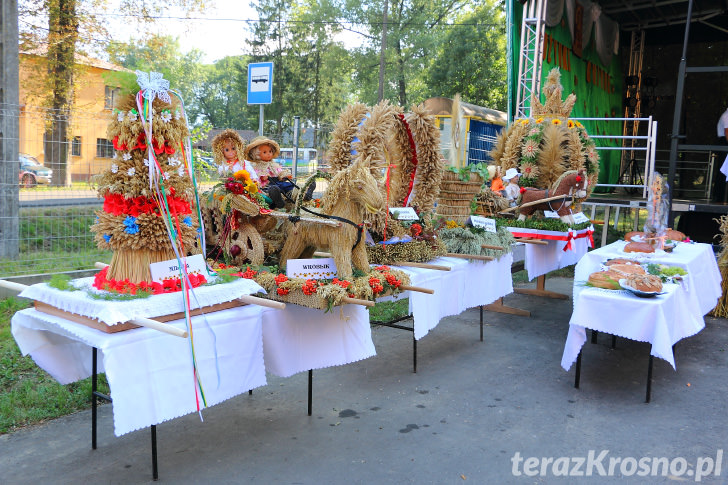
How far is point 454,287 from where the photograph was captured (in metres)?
4.43

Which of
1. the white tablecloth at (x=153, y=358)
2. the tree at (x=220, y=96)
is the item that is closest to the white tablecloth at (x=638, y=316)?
the white tablecloth at (x=153, y=358)

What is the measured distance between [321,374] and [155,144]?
2275 mm

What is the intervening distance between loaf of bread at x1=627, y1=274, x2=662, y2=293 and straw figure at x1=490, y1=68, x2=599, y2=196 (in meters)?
2.57

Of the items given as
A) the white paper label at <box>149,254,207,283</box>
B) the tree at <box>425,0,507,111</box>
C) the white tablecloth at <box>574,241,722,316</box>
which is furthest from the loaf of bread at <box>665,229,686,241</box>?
the tree at <box>425,0,507,111</box>

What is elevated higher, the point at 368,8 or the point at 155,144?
the point at 368,8

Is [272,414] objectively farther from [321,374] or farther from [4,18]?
[4,18]

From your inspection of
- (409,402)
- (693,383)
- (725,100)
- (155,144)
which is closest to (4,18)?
(155,144)

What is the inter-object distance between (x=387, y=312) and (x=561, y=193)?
224cm

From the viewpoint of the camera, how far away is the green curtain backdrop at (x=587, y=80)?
8.90 metres

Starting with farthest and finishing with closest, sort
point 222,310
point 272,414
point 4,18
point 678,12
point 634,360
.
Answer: point 678,12
point 4,18
point 634,360
point 272,414
point 222,310

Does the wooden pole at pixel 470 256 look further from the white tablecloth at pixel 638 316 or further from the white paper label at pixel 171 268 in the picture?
the white paper label at pixel 171 268

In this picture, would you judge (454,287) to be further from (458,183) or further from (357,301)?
(357,301)

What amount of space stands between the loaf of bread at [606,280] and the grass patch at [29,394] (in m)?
3.42

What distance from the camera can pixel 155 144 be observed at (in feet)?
8.73
